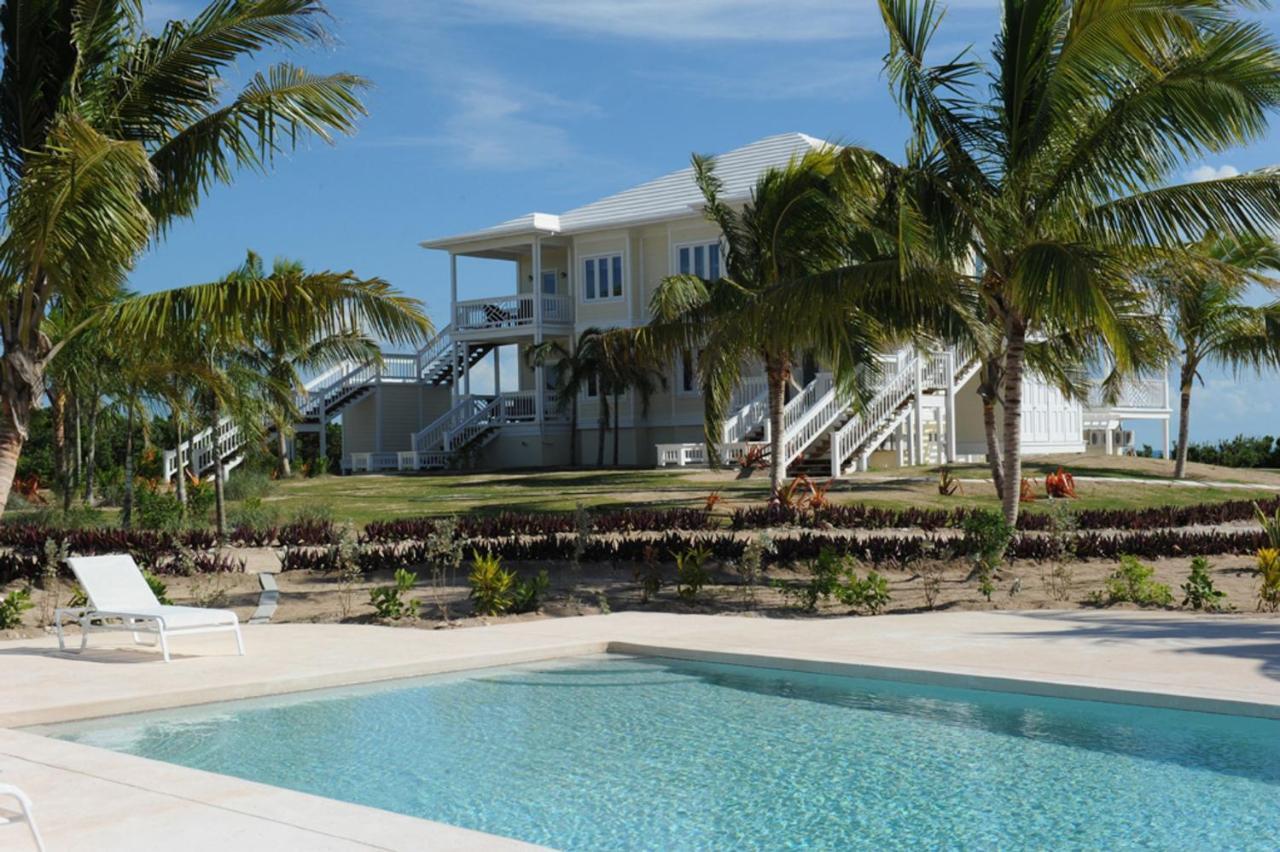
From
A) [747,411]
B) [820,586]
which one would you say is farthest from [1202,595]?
[747,411]

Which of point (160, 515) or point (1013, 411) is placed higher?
point (1013, 411)

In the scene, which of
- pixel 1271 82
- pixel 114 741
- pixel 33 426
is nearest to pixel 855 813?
pixel 114 741

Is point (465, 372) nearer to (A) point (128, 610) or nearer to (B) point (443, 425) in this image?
(B) point (443, 425)

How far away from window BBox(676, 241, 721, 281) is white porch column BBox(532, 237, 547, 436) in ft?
12.8

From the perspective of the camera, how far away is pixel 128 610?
1141cm

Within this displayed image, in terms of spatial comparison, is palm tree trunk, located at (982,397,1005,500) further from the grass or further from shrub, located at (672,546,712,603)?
shrub, located at (672,546,712,603)

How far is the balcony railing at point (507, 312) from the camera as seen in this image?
40.9 meters

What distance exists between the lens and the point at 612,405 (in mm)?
40938

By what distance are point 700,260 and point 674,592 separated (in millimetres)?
23701

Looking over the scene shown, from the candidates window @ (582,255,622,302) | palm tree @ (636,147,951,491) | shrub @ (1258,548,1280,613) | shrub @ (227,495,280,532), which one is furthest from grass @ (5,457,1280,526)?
shrub @ (1258,548,1280,613)

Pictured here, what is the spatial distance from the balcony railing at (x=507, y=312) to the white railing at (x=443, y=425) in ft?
7.39

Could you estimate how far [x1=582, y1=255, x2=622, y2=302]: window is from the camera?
133ft

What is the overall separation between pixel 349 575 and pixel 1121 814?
11080 mm

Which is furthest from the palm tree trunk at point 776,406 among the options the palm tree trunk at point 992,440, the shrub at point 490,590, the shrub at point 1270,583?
the shrub at point 1270,583
